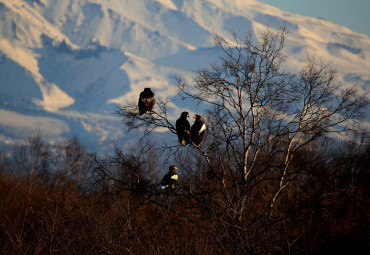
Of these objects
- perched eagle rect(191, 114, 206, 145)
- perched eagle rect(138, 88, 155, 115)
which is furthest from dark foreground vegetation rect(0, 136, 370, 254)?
perched eagle rect(138, 88, 155, 115)

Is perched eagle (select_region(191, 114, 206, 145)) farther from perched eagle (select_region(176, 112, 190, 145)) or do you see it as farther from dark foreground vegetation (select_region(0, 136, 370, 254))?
dark foreground vegetation (select_region(0, 136, 370, 254))

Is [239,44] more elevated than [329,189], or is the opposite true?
[239,44]

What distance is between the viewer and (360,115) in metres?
16.7

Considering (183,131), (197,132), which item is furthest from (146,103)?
(197,132)

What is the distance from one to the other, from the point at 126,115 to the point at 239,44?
5089 mm

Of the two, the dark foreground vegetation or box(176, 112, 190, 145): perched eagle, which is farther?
box(176, 112, 190, 145): perched eagle

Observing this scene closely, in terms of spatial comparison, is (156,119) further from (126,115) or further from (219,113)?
(219,113)

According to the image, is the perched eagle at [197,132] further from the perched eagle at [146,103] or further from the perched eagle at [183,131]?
the perched eagle at [146,103]

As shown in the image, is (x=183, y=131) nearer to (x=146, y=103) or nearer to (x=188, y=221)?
(x=146, y=103)

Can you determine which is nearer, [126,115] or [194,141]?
[126,115]

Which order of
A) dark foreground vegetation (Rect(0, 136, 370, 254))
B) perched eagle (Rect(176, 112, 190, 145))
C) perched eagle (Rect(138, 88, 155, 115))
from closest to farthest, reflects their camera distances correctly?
dark foreground vegetation (Rect(0, 136, 370, 254)) → perched eagle (Rect(176, 112, 190, 145)) → perched eagle (Rect(138, 88, 155, 115))

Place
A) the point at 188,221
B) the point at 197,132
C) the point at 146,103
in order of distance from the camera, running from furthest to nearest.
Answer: the point at 146,103 → the point at 197,132 → the point at 188,221

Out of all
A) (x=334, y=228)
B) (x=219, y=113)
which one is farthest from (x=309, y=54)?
(x=334, y=228)

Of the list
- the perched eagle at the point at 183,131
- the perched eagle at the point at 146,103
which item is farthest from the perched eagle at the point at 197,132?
the perched eagle at the point at 146,103
